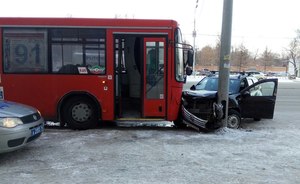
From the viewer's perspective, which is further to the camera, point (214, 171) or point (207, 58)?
point (207, 58)

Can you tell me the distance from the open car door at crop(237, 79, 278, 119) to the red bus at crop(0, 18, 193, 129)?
2385 millimetres

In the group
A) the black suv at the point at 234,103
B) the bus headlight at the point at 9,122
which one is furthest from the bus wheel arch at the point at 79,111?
the bus headlight at the point at 9,122

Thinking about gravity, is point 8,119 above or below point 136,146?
above

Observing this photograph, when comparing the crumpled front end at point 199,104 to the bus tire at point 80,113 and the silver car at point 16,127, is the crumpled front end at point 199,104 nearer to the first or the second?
the bus tire at point 80,113

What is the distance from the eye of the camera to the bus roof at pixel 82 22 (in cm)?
910

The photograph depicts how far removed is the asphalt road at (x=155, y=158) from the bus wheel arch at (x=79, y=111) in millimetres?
412

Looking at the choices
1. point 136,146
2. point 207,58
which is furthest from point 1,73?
point 207,58

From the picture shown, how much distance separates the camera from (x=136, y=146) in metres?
7.42

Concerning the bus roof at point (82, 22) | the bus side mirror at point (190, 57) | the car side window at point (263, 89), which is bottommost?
the car side window at point (263, 89)

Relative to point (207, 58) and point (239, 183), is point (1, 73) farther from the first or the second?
point (207, 58)

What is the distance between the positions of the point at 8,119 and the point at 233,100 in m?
6.32

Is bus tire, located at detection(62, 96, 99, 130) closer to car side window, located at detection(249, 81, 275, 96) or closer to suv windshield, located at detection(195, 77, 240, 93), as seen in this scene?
suv windshield, located at detection(195, 77, 240, 93)

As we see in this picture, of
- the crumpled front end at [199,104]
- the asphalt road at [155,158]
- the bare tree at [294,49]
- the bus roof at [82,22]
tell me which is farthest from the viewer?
the bare tree at [294,49]

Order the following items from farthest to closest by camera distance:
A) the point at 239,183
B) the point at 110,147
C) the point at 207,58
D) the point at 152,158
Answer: the point at 207,58 < the point at 110,147 < the point at 152,158 < the point at 239,183
